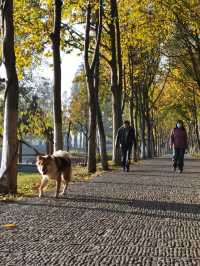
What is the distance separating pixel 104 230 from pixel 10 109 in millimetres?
6075

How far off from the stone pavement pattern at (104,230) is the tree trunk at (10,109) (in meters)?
1.38

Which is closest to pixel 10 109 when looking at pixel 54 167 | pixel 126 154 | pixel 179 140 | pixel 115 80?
pixel 54 167

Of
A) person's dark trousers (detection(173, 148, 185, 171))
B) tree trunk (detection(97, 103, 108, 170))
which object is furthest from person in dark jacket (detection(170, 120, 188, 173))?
tree trunk (detection(97, 103, 108, 170))

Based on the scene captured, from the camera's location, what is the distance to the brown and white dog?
508 inches

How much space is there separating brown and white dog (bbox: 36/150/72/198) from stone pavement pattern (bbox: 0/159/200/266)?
477 mm

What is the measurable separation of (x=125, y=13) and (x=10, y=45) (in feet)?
55.3

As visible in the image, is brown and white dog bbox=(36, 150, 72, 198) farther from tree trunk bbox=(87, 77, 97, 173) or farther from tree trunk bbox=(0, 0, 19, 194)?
tree trunk bbox=(87, 77, 97, 173)

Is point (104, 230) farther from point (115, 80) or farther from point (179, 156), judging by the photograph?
point (115, 80)

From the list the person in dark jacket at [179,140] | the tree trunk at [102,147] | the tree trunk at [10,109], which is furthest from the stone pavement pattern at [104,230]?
the tree trunk at [102,147]

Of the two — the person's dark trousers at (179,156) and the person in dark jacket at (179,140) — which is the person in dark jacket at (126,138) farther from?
the person's dark trousers at (179,156)

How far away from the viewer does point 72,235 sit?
327 inches

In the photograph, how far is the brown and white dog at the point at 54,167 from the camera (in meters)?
12.9

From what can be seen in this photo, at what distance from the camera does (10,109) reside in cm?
1409

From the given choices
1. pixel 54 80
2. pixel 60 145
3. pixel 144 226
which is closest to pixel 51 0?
pixel 54 80
